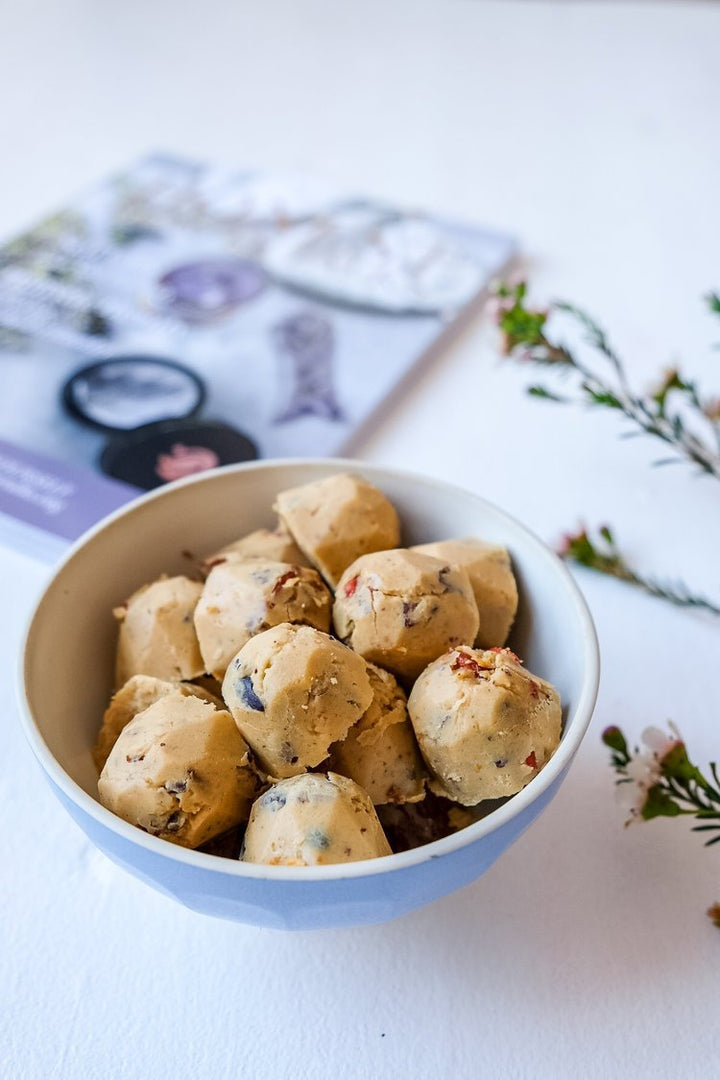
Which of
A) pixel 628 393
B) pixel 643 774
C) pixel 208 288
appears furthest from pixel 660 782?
pixel 208 288

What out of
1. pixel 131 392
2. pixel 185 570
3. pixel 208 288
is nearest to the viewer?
pixel 185 570

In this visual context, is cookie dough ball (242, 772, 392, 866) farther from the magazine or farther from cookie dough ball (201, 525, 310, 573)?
the magazine

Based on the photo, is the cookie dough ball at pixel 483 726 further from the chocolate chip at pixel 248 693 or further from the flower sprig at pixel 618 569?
the flower sprig at pixel 618 569

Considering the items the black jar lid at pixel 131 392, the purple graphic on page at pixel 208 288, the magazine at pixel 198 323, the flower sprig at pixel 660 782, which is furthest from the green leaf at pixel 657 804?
the purple graphic on page at pixel 208 288

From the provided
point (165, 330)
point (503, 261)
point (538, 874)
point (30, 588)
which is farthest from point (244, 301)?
point (538, 874)

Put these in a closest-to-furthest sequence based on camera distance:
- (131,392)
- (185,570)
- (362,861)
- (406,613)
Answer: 1. (362,861)
2. (406,613)
3. (185,570)
4. (131,392)

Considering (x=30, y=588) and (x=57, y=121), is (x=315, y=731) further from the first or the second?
(x=57, y=121)

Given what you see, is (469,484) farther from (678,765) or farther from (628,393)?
(678,765)
